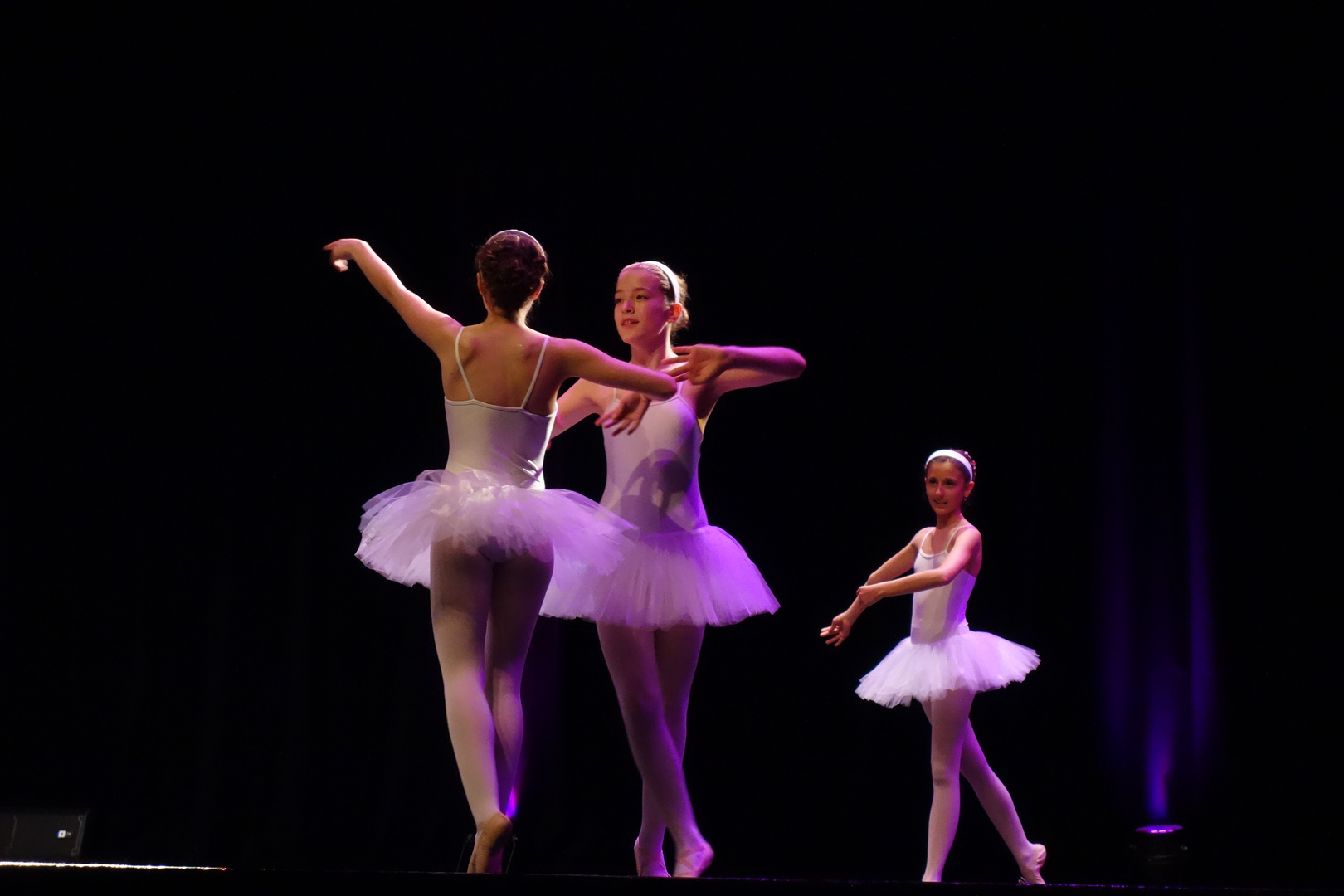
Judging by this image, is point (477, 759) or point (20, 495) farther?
point (20, 495)

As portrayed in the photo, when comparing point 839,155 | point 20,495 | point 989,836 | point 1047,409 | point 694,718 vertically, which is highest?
point 839,155

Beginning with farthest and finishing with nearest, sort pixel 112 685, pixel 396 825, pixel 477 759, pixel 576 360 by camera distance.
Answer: pixel 112 685
pixel 396 825
pixel 576 360
pixel 477 759

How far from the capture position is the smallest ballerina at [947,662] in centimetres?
303

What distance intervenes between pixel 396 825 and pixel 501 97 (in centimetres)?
280

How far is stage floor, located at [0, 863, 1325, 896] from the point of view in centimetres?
164

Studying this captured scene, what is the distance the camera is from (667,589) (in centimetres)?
254

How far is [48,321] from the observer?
4.31 meters

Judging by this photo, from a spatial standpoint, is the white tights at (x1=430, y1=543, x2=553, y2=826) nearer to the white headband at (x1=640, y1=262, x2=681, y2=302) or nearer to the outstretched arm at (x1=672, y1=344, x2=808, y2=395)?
the outstretched arm at (x1=672, y1=344, x2=808, y2=395)

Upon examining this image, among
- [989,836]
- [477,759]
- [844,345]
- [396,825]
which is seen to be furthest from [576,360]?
[989,836]

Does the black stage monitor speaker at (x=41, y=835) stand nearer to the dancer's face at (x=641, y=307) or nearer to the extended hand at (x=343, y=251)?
the extended hand at (x=343, y=251)

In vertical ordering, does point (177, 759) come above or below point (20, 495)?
below

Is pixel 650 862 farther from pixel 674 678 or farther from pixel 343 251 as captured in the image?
pixel 343 251

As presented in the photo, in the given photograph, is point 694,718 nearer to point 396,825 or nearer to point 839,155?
point 396,825

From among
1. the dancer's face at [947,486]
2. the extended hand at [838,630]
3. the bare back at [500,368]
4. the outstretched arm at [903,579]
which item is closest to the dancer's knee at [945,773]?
the outstretched arm at [903,579]
